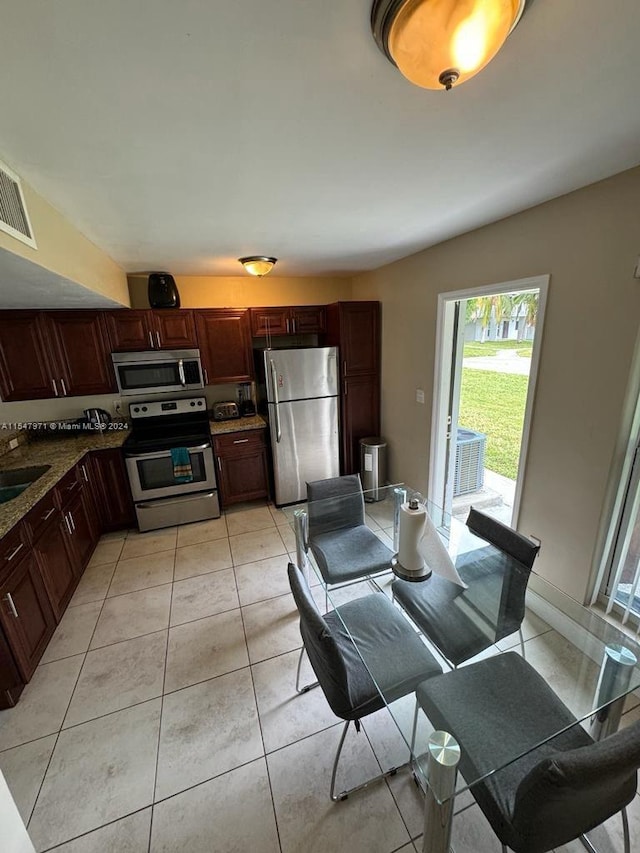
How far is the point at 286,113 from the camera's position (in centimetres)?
105

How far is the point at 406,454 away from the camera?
3.49m

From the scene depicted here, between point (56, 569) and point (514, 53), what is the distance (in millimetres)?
3255

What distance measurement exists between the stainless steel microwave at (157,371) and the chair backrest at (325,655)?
2634mm

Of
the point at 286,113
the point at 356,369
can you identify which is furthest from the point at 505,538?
the point at 356,369

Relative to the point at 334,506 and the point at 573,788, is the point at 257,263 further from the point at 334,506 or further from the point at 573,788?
the point at 573,788

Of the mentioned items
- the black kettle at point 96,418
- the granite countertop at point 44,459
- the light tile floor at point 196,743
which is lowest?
the light tile floor at point 196,743

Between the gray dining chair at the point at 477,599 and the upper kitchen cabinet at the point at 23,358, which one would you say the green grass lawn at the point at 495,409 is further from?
the upper kitchen cabinet at the point at 23,358

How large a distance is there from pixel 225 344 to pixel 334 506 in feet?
6.94

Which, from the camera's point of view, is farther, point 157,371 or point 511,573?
point 157,371

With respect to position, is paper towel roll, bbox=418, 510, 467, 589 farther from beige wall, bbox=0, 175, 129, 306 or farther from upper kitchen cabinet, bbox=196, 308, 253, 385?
upper kitchen cabinet, bbox=196, 308, 253, 385

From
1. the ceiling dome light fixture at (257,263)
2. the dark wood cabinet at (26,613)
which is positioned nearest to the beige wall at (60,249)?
the ceiling dome light fixture at (257,263)

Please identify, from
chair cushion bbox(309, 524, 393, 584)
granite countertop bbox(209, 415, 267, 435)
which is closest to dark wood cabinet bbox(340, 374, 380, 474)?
granite countertop bbox(209, 415, 267, 435)

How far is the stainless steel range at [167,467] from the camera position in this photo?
314cm

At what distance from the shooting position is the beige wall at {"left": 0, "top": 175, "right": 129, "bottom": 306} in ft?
4.56
